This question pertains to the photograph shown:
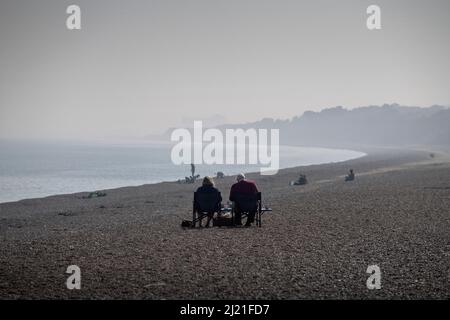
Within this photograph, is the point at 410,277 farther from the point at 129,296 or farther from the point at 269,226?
the point at 269,226

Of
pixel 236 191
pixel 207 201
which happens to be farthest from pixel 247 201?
pixel 207 201

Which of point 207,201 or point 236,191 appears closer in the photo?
point 207,201

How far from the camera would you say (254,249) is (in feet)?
37.8

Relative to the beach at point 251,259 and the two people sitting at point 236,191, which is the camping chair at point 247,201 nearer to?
the two people sitting at point 236,191

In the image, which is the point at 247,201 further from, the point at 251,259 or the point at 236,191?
the point at 251,259

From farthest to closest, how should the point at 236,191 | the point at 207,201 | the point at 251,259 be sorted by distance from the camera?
1. the point at 236,191
2. the point at 207,201
3. the point at 251,259

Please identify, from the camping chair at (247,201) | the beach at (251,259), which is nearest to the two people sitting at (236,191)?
the camping chair at (247,201)

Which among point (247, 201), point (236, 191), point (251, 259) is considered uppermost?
point (236, 191)

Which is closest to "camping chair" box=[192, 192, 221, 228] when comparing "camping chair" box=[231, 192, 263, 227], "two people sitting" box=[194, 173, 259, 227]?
"two people sitting" box=[194, 173, 259, 227]

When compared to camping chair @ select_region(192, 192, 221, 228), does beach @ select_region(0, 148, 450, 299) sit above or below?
below

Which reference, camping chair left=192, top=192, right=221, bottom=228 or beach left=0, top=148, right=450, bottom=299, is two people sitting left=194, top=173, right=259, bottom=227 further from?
beach left=0, top=148, right=450, bottom=299

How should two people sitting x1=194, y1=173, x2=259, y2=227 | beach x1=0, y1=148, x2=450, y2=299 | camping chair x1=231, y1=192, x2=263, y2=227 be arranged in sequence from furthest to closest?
camping chair x1=231, y1=192, x2=263, y2=227
two people sitting x1=194, y1=173, x2=259, y2=227
beach x1=0, y1=148, x2=450, y2=299
